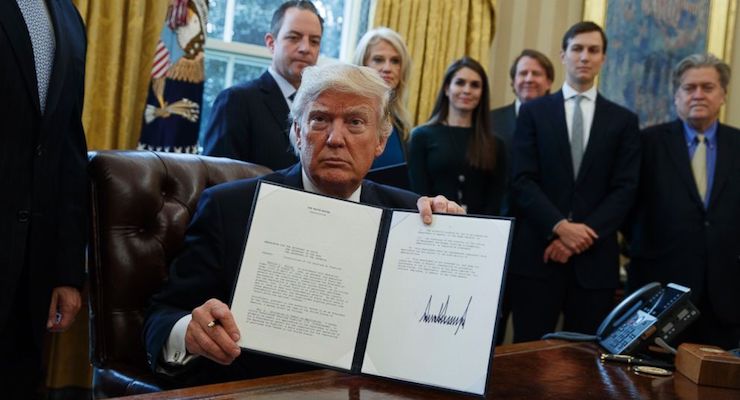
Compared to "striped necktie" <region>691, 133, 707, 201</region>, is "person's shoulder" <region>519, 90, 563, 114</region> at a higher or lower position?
higher

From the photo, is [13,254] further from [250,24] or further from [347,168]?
[250,24]

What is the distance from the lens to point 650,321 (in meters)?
2.08

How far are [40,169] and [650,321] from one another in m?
1.60

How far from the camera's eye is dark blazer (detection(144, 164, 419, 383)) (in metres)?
1.78

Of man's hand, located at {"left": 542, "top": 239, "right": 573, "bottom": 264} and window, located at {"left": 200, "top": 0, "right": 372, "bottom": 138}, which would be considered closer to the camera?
man's hand, located at {"left": 542, "top": 239, "right": 573, "bottom": 264}

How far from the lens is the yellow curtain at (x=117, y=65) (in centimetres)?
381

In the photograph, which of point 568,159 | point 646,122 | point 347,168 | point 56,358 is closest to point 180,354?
point 347,168

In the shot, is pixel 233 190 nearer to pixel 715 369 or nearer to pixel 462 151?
pixel 715 369

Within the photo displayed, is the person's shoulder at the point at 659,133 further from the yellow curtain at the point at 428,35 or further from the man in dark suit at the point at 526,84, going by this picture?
the yellow curtain at the point at 428,35

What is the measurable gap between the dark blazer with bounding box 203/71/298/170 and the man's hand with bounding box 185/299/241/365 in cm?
Answer: 160

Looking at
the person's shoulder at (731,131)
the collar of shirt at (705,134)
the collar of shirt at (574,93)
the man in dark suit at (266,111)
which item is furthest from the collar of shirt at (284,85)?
the person's shoulder at (731,131)

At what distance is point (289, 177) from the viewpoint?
2045mm

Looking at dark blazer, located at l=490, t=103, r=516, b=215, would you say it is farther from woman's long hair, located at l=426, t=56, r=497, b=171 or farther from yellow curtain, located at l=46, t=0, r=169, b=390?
yellow curtain, located at l=46, t=0, r=169, b=390
